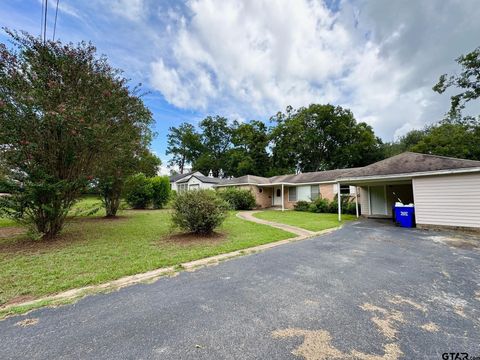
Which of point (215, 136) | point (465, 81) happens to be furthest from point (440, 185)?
point (215, 136)

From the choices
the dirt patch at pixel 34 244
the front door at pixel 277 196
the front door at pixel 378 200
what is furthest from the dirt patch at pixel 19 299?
the front door at pixel 277 196

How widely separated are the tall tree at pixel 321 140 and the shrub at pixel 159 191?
20272 mm

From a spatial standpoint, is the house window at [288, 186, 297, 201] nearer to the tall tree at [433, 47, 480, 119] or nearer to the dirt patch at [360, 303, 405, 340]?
the tall tree at [433, 47, 480, 119]

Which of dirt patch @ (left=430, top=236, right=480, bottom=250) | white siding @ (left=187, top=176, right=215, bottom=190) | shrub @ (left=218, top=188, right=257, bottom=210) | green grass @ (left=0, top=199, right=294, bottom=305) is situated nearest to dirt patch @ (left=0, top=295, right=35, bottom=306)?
green grass @ (left=0, top=199, right=294, bottom=305)

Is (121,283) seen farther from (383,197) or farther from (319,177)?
(319,177)

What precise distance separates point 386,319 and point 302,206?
16.8m

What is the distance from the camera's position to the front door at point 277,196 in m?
22.2

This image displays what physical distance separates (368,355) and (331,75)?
17233 millimetres

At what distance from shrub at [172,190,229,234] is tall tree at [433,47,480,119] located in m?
22.7

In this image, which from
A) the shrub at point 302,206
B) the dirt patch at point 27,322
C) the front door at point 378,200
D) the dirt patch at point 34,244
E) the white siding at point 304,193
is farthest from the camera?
the white siding at point 304,193

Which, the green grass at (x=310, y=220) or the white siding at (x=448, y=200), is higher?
the white siding at (x=448, y=200)

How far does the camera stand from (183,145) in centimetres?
4916

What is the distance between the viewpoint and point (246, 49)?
39.9ft

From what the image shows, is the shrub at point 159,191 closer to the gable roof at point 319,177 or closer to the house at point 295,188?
the house at point 295,188
